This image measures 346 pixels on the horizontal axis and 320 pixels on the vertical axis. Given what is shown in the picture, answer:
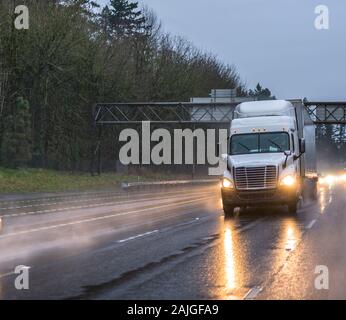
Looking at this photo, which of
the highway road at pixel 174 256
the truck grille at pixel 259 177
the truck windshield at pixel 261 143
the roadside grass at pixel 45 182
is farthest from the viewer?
the roadside grass at pixel 45 182

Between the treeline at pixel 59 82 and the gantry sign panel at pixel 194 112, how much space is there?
1702 mm

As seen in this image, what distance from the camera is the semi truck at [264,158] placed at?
20.7 m

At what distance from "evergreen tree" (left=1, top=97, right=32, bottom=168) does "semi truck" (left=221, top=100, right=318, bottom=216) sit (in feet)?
85.3

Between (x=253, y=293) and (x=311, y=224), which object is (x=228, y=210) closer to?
(x=311, y=224)

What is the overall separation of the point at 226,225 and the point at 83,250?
20.6 ft

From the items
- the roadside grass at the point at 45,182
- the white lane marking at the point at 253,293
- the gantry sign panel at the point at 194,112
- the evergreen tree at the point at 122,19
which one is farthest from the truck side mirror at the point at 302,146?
the evergreen tree at the point at 122,19

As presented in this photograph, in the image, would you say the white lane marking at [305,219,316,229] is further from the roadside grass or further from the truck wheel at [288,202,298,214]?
the roadside grass

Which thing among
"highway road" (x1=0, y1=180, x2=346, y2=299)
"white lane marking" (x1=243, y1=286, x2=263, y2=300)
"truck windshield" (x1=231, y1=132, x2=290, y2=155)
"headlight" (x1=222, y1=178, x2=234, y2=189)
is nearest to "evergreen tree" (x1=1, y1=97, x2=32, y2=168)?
"highway road" (x1=0, y1=180, x2=346, y2=299)

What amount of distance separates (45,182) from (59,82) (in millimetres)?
11464

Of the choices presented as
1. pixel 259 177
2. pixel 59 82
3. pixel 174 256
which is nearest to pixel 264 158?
pixel 259 177

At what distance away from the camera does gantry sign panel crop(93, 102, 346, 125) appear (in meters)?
56.7

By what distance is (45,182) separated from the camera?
4459 centimetres

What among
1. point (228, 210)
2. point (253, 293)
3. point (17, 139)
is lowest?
point (228, 210)

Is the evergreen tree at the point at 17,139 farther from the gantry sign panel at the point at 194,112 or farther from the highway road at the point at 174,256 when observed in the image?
the highway road at the point at 174,256
